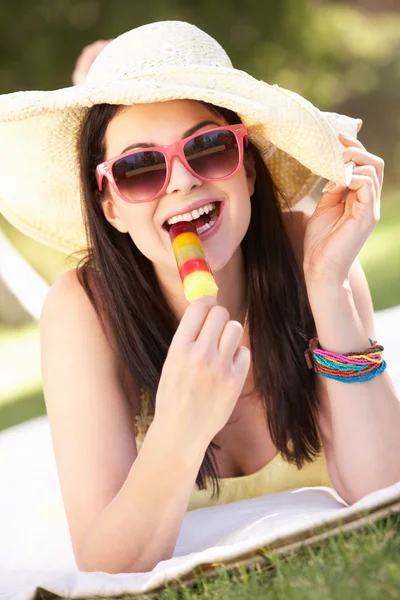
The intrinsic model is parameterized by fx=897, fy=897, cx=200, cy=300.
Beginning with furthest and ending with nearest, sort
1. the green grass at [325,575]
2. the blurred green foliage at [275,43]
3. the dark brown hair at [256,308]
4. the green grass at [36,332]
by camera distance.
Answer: the blurred green foliage at [275,43] → the green grass at [36,332] → the dark brown hair at [256,308] → the green grass at [325,575]

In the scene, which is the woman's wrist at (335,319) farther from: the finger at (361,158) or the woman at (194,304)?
the finger at (361,158)

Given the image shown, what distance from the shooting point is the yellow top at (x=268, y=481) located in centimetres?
317

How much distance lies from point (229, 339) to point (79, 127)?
1154 millimetres

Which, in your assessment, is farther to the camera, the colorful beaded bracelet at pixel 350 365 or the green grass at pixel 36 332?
the green grass at pixel 36 332

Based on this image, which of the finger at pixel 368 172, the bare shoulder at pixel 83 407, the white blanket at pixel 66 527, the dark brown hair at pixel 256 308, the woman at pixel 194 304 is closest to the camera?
the white blanket at pixel 66 527

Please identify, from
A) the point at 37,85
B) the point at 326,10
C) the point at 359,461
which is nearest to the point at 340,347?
the point at 359,461

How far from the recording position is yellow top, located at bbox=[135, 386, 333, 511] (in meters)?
3.17

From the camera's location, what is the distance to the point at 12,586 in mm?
2742

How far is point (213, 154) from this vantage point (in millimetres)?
2604

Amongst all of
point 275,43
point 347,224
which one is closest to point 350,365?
point 347,224

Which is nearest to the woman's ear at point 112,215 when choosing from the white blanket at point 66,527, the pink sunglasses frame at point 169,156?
the pink sunglasses frame at point 169,156

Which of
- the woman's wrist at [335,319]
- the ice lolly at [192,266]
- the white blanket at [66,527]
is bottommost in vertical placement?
the white blanket at [66,527]

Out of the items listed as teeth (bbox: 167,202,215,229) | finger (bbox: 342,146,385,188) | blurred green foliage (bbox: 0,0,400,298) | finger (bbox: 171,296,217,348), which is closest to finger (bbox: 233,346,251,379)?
finger (bbox: 171,296,217,348)

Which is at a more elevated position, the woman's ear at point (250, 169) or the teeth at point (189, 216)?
the woman's ear at point (250, 169)
